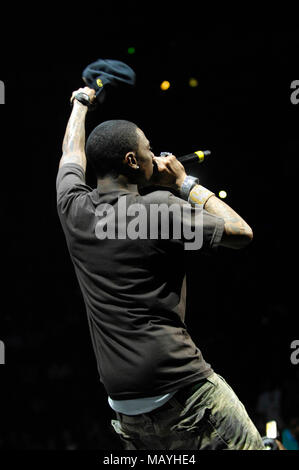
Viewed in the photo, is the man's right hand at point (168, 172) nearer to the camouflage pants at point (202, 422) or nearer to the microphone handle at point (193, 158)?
the microphone handle at point (193, 158)

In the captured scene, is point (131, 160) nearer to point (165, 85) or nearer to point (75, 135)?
point (75, 135)

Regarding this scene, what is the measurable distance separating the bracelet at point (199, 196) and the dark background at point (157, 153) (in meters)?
1.56

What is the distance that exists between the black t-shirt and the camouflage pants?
57mm

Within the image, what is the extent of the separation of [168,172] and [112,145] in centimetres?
23

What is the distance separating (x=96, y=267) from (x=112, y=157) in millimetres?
348

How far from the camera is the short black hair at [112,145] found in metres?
1.50

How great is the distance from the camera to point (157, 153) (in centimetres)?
323

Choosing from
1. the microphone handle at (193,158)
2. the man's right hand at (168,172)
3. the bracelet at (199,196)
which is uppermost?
the microphone handle at (193,158)
